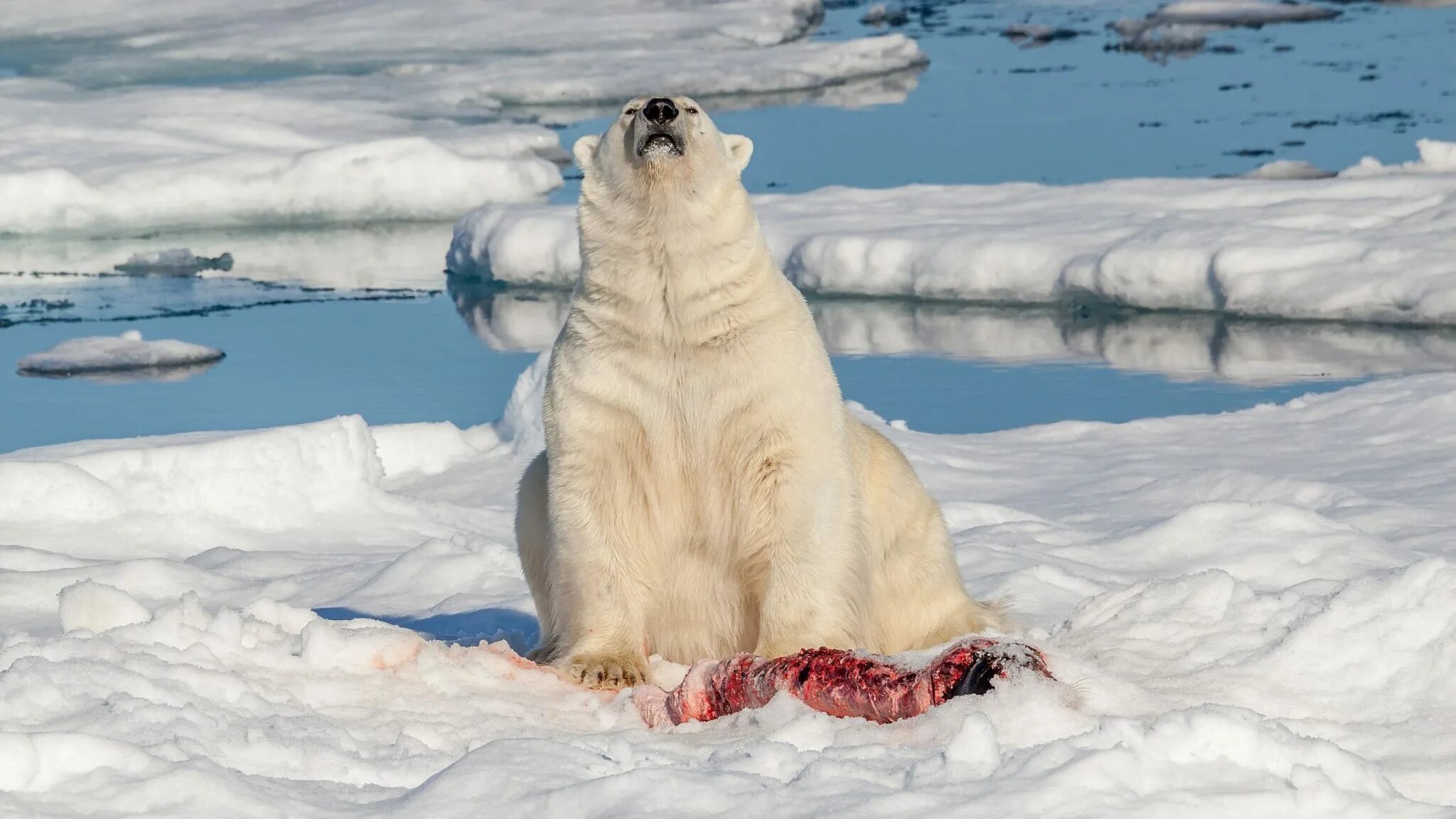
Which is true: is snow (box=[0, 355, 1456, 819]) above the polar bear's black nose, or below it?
below

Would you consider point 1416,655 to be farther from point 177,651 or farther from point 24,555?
point 24,555

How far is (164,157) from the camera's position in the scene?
15.6 m

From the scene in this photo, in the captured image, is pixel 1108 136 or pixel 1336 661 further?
pixel 1108 136

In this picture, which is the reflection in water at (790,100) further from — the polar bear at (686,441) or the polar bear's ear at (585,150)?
the polar bear at (686,441)

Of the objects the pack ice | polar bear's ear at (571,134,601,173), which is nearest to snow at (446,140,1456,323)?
the pack ice

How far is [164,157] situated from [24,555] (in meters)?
10.8

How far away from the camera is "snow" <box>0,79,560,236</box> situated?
48.0 ft

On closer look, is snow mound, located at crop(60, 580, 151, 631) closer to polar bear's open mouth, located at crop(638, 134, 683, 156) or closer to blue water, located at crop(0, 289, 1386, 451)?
polar bear's open mouth, located at crop(638, 134, 683, 156)

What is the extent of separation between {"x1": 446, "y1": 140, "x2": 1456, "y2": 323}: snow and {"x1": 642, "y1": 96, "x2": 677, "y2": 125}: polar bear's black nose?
7.53 metres

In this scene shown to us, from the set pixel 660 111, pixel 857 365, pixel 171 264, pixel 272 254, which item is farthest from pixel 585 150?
pixel 272 254

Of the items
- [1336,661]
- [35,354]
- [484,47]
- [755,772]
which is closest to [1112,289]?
[35,354]

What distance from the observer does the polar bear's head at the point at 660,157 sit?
3.51 m

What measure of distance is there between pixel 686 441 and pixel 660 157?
1.83 ft

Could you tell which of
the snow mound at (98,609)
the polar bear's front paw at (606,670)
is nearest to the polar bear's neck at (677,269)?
the polar bear's front paw at (606,670)
